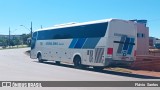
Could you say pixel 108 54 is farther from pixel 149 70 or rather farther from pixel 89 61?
pixel 149 70

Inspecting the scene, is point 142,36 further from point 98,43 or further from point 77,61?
point 98,43

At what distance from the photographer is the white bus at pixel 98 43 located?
66.0 ft

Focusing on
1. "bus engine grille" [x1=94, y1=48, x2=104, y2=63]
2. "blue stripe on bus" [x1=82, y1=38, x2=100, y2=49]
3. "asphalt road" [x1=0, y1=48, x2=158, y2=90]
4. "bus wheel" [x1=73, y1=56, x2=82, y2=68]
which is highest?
"blue stripe on bus" [x1=82, y1=38, x2=100, y2=49]

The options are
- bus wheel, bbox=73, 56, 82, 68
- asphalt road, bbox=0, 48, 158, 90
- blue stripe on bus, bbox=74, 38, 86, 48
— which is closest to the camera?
asphalt road, bbox=0, 48, 158, 90

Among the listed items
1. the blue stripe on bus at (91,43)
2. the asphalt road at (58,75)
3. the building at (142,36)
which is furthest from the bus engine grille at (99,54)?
the building at (142,36)

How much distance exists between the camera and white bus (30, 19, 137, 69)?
66.0 ft

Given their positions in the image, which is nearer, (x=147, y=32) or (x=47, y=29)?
(x=47, y=29)

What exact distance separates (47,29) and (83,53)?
7.14m

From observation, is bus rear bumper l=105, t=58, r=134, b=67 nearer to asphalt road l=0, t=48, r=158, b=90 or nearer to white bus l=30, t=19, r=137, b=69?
white bus l=30, t=19, r=137, b=69

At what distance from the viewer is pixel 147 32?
49.3 meters

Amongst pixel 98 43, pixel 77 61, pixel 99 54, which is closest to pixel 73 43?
pixel 77 61

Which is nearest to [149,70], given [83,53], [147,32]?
[83,53]

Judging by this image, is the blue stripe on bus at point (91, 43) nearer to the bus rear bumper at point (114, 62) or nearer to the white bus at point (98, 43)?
the white bus at point (98, 43)

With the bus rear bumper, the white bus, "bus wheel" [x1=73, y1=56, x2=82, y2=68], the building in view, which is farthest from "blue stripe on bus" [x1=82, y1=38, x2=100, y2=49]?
the building
